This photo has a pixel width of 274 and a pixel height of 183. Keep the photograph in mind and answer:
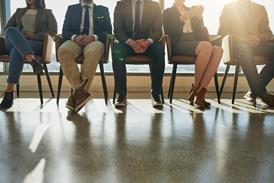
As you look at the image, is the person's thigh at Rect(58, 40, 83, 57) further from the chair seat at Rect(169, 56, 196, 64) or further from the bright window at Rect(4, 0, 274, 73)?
the bright window at Rect(4, 0, 274, 73)

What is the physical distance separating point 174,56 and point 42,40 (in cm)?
125

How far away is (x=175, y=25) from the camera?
3.45 m

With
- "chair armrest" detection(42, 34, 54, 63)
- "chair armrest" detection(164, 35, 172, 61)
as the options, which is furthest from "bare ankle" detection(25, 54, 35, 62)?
"chair armrest" detection(164, 35, 172, 61)

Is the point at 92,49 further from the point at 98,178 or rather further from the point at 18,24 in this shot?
the point at 98,178

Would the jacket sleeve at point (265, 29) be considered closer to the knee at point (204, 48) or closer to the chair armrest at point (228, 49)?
the chair armrest at point (228, 49)

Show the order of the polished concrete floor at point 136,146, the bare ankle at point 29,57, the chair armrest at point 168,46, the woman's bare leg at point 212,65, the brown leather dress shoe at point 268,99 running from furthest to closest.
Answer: the chair armrest at point 168,46 → the woman's bare leg at point 212,65 → the brown leather dress shoe at point 268,99 → the bare ankle at point 29,57 → the polished concrete floor at point 136,146

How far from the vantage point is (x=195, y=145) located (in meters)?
1.86

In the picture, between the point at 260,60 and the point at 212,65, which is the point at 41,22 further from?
the point at 260,60

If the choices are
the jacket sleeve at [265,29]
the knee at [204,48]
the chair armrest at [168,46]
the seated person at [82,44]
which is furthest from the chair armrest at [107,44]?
the jacket sleeve at [265,29]

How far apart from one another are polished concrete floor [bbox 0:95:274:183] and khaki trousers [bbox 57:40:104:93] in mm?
287

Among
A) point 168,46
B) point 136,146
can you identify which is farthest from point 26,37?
point 136,146

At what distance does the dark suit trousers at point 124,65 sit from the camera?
3227mm

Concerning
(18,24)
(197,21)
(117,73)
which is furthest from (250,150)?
(18,24)

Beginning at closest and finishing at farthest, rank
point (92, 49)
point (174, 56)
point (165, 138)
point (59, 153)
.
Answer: point (59, 153)
point (165, 138)
point (92, 49)
point (174, 56)
